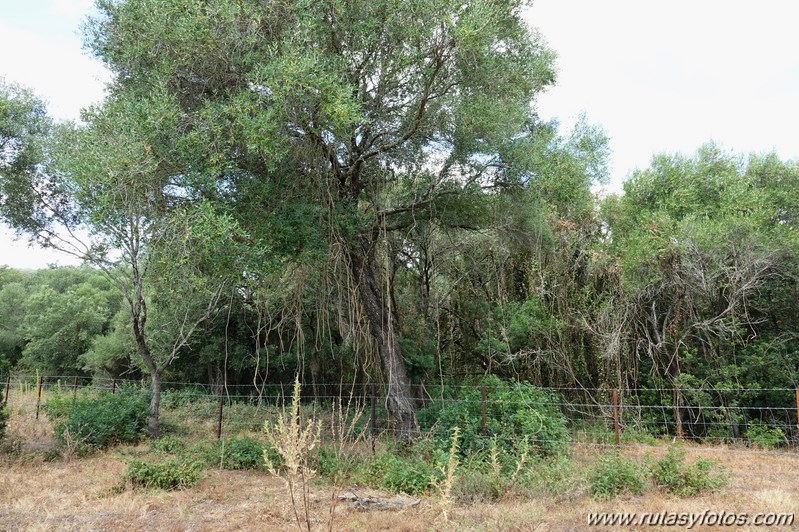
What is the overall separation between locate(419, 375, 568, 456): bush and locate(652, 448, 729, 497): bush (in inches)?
53.1

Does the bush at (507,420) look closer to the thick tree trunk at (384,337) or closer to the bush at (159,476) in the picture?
the thick tree trunk at (384,337)

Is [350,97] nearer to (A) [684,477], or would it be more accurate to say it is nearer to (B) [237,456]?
(B) [237,456]

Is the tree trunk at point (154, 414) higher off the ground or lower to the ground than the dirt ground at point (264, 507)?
higher

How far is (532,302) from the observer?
1055 centimetres

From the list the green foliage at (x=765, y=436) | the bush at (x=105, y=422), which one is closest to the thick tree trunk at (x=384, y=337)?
the bush at (x=105, y=422)

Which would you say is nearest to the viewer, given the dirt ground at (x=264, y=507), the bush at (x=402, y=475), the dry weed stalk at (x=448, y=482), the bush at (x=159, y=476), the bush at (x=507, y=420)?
the dry weed stalk at (x=448, y=482)

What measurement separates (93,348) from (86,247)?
12277mm

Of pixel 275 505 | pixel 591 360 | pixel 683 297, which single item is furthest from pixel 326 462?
pixel 683 297

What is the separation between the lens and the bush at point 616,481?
17.1 feet

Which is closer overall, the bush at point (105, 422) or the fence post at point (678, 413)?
the bush at point (105, 422)

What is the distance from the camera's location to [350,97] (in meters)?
5.82

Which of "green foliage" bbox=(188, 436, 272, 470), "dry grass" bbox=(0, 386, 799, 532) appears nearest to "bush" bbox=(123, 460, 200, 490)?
"dry grass" bbox=(0, 386, 799, 532)

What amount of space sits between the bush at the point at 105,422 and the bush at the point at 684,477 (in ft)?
25.7

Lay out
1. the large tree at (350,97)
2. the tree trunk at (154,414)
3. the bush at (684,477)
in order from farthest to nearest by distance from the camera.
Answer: the tree trunk at (154,414), the large tree at (350,97), the bush at (684,477)
